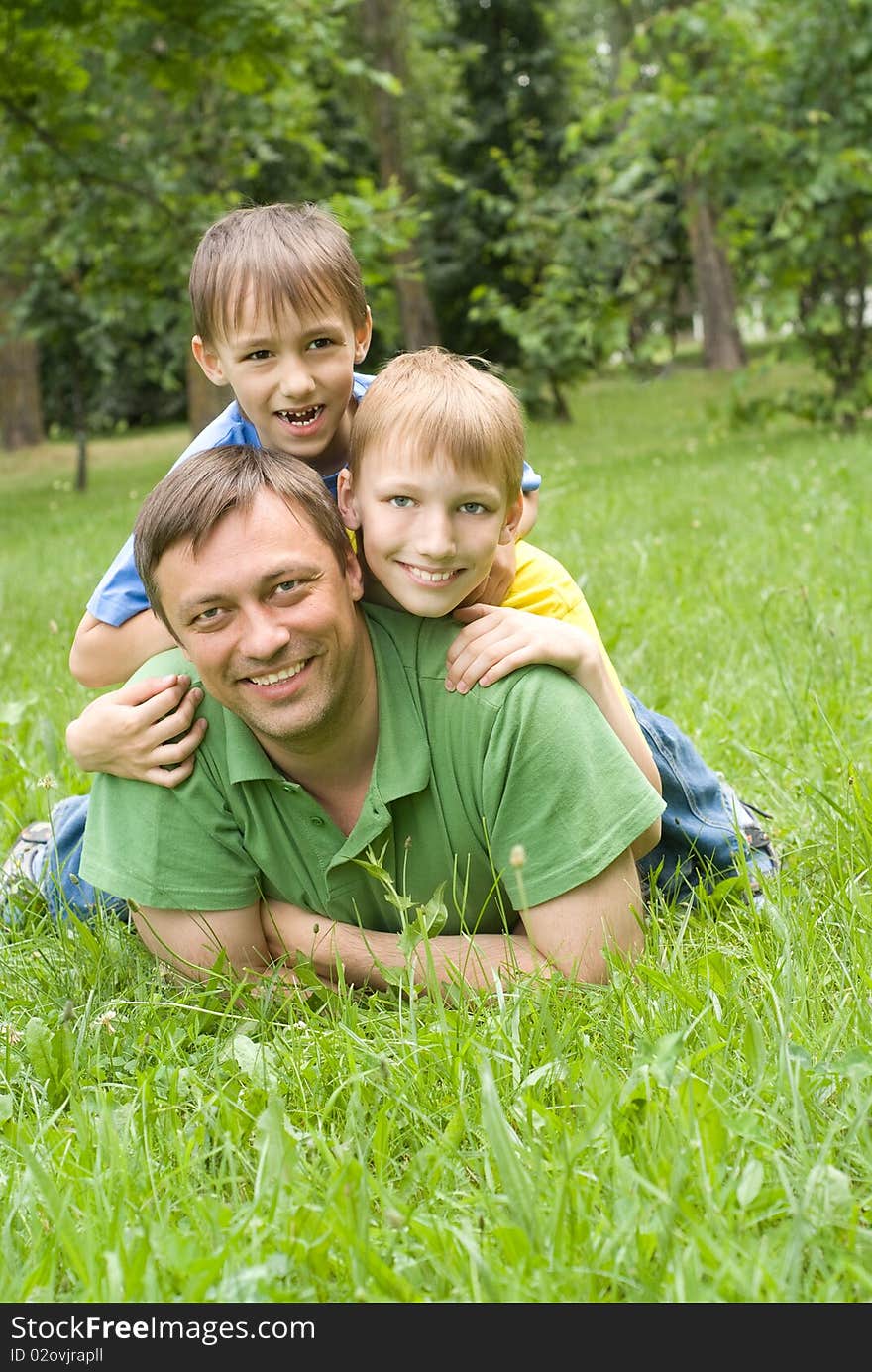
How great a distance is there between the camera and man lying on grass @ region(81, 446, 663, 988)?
8.11ft

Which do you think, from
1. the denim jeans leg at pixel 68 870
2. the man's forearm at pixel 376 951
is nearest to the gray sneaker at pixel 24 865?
the denim jeans leg at pixel 68 870

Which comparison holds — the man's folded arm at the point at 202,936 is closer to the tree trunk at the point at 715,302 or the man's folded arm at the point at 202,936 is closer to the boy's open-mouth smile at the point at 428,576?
the boy's open-mouth smile at the point at 428,576

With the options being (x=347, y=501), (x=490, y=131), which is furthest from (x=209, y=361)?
(x=490, y=131)

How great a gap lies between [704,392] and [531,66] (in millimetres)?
5598

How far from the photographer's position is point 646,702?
4.46 metres

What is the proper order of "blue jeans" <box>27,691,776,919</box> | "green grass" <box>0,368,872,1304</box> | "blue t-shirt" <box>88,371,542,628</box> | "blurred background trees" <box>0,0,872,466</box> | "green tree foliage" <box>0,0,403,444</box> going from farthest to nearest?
"blurred background trees" <box>0,0,872,466</box> → "green tree foliage" <box>0,0,403,444</box> → "blue t-shirt" <box>88,371,542,628</box> → "blue jeans" <box>27,691,776,919</box> → "green grass" <box>0,368,872,1304</box>

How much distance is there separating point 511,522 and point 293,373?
0.63m

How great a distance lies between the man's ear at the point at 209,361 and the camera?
3.26 m

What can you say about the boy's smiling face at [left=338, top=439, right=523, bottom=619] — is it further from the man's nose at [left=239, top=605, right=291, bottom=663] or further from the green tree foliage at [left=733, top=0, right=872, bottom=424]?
the green tree foliage at [left=733, top=0, right=872, bottom=424]

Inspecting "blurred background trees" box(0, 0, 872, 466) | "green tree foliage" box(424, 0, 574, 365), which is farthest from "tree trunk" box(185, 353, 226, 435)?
"green tree foliage" box(424, 0, 574, 365)

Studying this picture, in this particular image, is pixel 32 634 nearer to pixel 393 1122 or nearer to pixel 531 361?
pixel 393 1122

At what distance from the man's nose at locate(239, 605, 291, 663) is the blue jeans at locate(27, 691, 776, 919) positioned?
0.80 metres

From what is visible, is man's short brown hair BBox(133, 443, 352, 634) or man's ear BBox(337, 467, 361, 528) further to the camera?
man's ear BBox(337, 467, 361, 528)

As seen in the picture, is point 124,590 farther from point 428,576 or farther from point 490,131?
point 490,131
